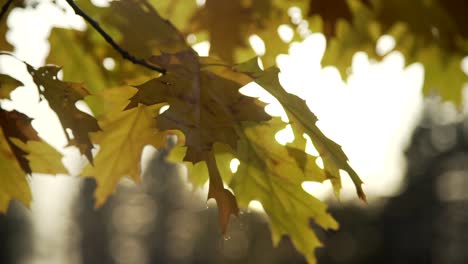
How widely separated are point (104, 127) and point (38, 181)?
32.5 meters

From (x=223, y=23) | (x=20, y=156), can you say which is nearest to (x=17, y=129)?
(x=20, y=156)

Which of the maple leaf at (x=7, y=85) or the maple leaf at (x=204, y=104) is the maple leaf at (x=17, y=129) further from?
the maple leaf at (x=204, y=104)

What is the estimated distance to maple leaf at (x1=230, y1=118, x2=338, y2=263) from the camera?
1.78 m

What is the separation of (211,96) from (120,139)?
0.52 metres

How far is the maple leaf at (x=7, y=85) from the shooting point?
179 cm

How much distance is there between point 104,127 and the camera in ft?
6.74

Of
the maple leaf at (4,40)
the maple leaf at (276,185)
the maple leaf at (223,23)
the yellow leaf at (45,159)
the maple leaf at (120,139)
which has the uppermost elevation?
the maple leaf at (223,23)

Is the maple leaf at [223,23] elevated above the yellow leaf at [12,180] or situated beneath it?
elevated above

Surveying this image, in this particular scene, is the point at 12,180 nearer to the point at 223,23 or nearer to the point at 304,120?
the point at 304,120

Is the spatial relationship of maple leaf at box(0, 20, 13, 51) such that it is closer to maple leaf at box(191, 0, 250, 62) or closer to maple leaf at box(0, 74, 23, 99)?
maple leaf at box(0, 74, 23, 99)

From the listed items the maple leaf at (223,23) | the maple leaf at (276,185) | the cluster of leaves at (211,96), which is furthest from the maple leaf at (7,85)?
the maple leaf at (223,23)

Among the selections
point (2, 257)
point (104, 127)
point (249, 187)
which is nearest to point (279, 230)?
point (249, 187)

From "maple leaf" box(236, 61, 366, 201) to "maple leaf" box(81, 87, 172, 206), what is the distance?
29 cm

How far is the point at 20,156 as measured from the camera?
177 centimetres
